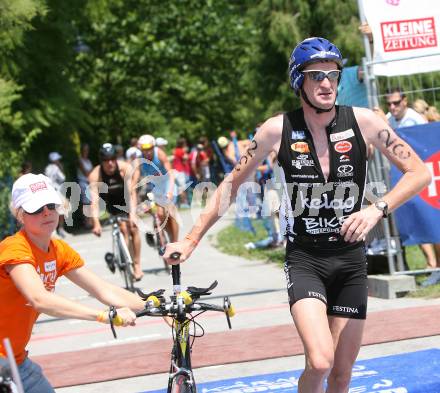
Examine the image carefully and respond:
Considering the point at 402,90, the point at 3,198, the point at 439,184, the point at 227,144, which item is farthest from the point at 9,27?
the point at 439,184

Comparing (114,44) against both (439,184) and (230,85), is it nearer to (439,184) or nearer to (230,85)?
(230,85)

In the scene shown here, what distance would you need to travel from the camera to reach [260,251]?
16.2 meters

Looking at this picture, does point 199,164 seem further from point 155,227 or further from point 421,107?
point 421,107

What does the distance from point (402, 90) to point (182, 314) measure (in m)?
7.20

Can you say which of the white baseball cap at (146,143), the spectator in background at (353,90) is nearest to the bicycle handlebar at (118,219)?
the white baseball cap at (146,143)

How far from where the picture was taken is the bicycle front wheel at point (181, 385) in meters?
4.57

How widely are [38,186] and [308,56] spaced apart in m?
1.64

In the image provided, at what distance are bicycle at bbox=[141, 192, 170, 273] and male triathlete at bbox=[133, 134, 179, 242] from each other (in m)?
0.08

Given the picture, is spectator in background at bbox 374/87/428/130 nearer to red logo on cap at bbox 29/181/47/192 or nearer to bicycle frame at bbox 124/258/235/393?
bicycle frame at bbox 124/258/235/393

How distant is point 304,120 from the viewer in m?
5.25

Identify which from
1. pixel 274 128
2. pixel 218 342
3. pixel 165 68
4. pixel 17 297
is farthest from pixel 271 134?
pixel 165 68

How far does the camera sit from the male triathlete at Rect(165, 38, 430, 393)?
515cm

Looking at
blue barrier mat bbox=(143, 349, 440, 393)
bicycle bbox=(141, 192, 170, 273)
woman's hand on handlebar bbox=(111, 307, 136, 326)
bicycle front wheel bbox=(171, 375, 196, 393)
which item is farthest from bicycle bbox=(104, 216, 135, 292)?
woman's hand on handlebar bbox=(111, 307, 136, 326)

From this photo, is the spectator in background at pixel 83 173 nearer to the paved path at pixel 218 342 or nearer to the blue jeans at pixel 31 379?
the paved path at pixel 218 342
